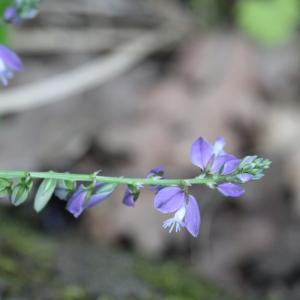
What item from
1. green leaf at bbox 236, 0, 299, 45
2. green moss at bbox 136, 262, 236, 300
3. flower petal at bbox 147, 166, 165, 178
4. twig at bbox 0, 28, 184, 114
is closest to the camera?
flower petal at bbox 147, 166, 165, 178

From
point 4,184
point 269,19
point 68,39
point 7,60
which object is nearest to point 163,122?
point 68,39

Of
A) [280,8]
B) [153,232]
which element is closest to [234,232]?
[153,232]

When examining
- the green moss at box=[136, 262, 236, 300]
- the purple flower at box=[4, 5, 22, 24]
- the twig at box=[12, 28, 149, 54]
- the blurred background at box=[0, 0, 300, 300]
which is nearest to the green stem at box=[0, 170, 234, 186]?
the purple flower at box=[4, 5, 22, 24]

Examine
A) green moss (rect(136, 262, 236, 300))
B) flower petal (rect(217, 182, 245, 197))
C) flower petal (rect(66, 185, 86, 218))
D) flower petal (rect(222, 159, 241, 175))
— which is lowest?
green moss (rect(136, 262, 236, 300))

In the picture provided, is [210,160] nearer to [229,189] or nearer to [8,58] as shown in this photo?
[229,189]

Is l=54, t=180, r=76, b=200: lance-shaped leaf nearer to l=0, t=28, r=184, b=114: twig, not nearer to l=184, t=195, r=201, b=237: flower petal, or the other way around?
l=184, t=195, r=201, b=237: flower petal

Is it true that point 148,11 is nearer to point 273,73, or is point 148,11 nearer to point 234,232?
point 273,73
